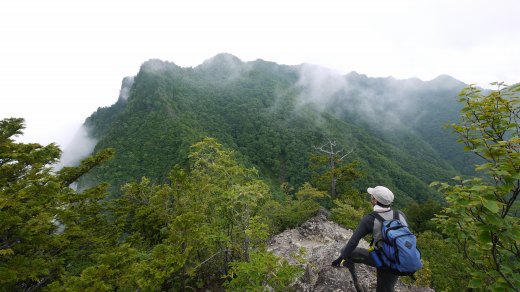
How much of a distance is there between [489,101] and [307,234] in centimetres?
966

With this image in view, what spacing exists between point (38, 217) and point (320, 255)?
7.64 m

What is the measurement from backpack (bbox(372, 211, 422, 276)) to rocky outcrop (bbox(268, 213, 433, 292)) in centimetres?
163

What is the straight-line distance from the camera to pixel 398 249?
2.69 m

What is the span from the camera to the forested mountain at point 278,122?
60188mm

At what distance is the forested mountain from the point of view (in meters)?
60.2

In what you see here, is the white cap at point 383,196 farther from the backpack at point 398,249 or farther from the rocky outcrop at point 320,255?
the rocky outcrop at point 320,255

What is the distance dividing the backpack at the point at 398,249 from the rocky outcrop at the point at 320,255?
1629 millimetres

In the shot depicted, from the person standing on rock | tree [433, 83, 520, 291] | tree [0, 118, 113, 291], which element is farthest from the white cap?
tree [0, 118, 113, 291]

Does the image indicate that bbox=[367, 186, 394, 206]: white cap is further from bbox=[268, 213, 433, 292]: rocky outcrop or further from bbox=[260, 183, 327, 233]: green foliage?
bbox=[260, 183, 327, 233]: green foliage

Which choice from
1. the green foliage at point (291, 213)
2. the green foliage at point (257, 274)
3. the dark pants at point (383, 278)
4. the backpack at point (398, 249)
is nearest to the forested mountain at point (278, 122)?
the green foliage at point (291, 213)

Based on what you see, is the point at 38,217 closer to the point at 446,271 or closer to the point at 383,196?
the point at 383,196

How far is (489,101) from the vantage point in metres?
2.84

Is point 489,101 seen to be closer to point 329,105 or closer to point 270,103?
point 270,103

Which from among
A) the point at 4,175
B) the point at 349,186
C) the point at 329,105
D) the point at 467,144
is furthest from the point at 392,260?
the point at 329,105
